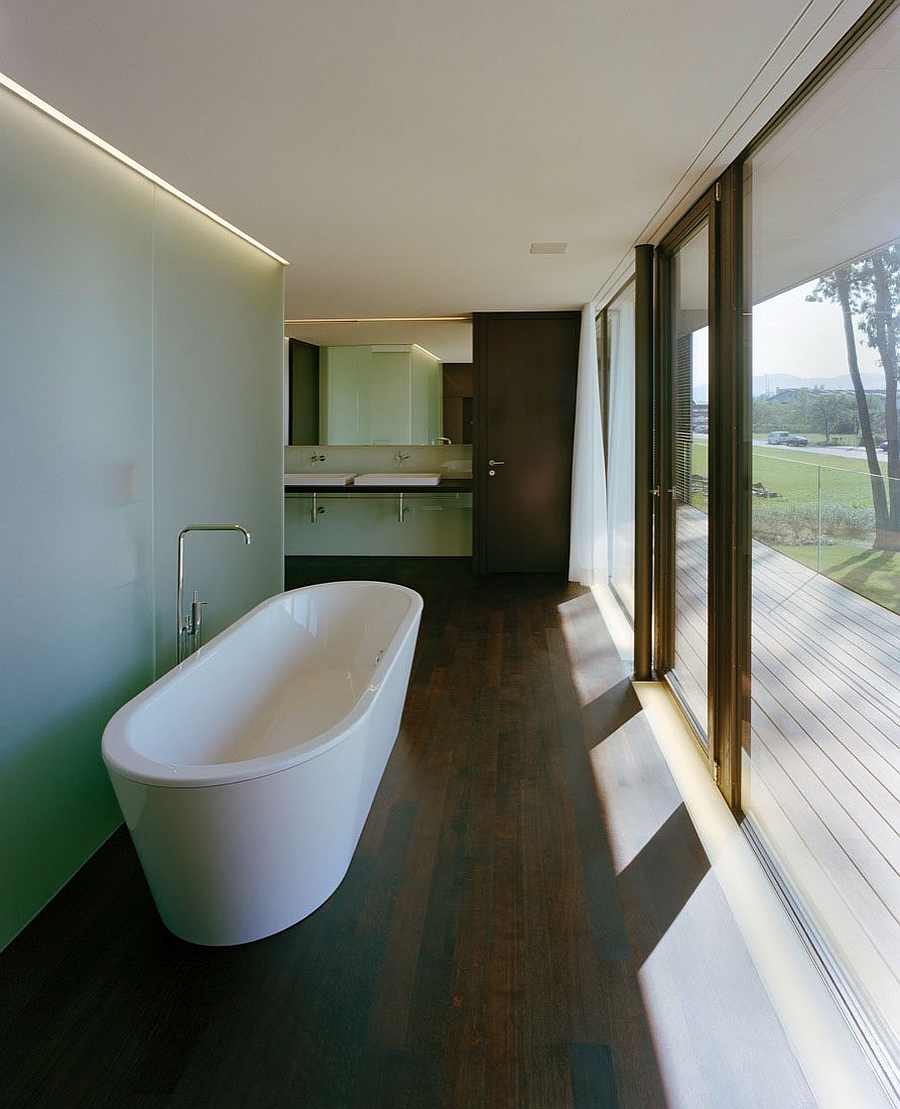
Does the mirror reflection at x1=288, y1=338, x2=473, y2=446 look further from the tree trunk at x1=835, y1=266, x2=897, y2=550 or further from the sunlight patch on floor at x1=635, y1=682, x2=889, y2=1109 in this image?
the tree trunk at x1=835, y1=266, x2=897, y2=550

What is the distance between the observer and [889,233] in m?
1.58

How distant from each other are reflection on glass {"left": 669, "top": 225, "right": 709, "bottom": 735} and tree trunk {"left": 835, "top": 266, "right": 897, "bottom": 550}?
1353mm

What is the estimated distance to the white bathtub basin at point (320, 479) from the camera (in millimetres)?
7277

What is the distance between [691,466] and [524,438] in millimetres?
3446

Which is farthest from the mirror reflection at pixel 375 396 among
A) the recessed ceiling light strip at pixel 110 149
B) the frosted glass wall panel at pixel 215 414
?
the recessed ceiling light strip at pixel 110 149

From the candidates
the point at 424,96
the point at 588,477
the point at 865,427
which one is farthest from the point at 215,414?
the point at 588,477

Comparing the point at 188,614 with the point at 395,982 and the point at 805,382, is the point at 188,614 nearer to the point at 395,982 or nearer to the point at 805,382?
the point at 395,982

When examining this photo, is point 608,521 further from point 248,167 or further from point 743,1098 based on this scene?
point 743,1098

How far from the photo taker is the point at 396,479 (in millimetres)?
7301

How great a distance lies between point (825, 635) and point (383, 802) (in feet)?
5.28

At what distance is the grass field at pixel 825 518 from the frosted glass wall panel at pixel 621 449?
2.84 meters

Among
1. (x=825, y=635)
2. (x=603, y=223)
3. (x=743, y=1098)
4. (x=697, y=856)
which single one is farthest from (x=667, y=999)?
(x=603, y=223)

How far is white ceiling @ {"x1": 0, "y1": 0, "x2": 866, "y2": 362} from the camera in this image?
5.94 feet

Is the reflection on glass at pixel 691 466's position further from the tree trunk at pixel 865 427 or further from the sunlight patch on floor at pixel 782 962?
the tree trunk at pixel 865 427
